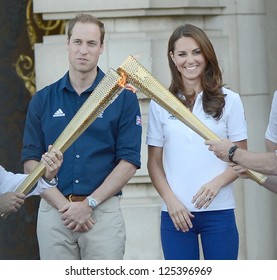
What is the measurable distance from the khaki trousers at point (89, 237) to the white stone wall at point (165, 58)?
166 cm

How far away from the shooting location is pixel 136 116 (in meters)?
7.54

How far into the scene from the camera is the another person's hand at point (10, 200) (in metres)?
7.17

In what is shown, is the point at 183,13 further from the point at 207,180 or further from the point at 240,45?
the point at 207,180

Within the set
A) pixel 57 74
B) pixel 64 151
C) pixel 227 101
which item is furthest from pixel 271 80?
pixel 64 151

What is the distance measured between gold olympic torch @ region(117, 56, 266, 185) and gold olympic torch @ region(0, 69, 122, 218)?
0.07 meters

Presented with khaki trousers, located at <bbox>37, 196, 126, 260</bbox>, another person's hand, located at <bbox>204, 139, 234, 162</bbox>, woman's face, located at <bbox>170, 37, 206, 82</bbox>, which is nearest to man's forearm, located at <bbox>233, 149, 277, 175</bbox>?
another person's hand, located at <bbox>204, 139, 234, 162</bbox>

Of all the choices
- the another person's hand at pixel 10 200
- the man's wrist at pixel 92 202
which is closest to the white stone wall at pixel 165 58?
the man's wrist at pixel 92 202

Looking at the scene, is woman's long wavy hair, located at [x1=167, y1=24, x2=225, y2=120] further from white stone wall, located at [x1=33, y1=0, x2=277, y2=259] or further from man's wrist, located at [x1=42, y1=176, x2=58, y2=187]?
white stone wall, located at [x1=33, y1=0, x2=277, y2=259]

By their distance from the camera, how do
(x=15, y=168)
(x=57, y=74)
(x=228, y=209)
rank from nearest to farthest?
(x=228, y=209) < (x=57, y=74) < (x=15, y=168)

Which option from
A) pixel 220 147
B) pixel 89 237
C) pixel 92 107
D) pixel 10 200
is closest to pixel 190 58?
pixel 220 147

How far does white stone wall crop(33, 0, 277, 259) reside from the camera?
30.2ft

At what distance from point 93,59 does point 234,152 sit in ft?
3.24

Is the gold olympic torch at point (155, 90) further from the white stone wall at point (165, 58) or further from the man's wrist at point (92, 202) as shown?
the white stone wall at point (165, 58)

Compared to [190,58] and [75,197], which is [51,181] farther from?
[190,58]
